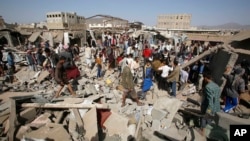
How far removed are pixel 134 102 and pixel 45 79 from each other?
5372 millimetres

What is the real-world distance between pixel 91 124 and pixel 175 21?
202 ft

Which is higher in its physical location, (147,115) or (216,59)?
(216,59)

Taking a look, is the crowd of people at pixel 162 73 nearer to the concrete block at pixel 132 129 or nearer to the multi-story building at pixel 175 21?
the concrete block at pixel 132 129

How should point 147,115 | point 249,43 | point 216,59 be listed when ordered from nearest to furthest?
1. point 147,115
2. point 216,59
3. point 249,43

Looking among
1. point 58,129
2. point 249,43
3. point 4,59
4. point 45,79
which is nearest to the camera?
point 58,129

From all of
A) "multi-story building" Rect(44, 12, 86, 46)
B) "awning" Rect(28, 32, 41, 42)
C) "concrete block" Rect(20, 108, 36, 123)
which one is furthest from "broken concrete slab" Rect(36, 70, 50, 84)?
"awning" Rect(28, 32, 41, 42)

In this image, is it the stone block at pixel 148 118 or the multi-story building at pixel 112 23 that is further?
the multi-story building at pixel 112 23

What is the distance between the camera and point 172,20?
197 ft

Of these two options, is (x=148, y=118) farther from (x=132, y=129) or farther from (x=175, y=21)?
(x=175, y=21)

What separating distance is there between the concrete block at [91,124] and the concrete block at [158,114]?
6.31ft

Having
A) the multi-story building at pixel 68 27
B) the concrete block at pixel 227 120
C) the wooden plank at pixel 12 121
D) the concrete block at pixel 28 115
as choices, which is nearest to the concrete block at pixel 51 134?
the wooden plank at pixel 12 121

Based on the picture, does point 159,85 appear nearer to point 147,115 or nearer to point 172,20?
point 147,115

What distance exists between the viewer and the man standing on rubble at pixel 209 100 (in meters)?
4.10

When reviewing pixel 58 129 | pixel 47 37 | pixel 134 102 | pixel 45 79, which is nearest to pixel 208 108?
pixel 134 102
